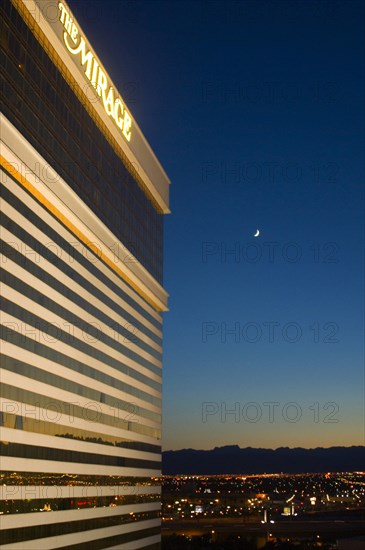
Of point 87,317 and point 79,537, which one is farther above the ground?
point 87,317

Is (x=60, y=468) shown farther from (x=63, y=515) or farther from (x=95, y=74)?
(x=95, y=74)

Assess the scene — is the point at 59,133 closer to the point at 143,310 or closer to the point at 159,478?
the point at 143,310

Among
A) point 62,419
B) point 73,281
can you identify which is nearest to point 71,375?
point 62,419

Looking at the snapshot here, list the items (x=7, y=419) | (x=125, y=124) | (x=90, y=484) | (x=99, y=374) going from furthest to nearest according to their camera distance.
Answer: (x=125, y=124)
(x=99, y=374)
(x=90, y=484)
(x=7, y=419)

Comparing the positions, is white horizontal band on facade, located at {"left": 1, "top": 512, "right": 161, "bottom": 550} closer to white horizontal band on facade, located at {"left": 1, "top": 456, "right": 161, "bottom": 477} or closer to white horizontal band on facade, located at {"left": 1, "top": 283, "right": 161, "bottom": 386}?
white horizontal band on facade, located at {"left": 1, "top": 456, "right": 161, "bottom": 477}

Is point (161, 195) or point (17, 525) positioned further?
point (161, 195)

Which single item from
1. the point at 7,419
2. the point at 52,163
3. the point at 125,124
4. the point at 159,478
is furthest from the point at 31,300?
the point at 159,478

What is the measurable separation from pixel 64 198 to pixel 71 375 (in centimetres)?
1859

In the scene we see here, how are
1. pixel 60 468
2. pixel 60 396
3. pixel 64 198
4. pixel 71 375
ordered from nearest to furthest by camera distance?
pixel 60 468, pixel 60 396, pixel 71 375, pixel 64 198

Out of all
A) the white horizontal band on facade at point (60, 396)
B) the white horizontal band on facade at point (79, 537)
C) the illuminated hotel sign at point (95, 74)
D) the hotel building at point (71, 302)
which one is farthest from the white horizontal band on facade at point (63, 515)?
the illuminated hotel sign at point (95, 74)

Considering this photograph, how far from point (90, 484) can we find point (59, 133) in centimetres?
3875

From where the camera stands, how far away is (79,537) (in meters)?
74.4

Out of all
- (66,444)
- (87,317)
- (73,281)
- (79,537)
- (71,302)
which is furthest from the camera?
(87,317)

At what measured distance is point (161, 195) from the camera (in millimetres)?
121125
